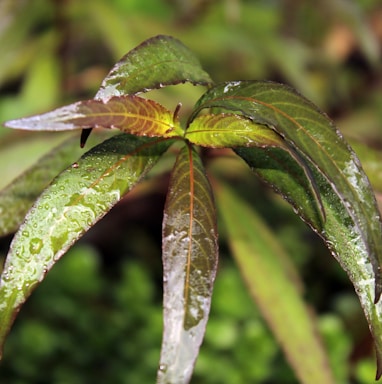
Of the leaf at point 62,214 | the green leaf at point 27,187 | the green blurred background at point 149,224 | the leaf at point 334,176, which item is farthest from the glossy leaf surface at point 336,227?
the green blurred background at point 149,224

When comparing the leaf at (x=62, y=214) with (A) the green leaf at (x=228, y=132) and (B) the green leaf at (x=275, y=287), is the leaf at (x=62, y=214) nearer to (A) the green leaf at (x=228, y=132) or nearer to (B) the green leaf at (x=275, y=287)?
(A) the green leaf at (x=228, y=132)

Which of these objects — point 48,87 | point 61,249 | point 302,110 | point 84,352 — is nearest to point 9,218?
point 61,249

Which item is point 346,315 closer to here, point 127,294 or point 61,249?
point 127,294

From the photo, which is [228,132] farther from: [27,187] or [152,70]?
[27,187]

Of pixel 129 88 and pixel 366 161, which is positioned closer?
pixel 129 88

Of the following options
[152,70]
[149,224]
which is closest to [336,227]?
[152,70]

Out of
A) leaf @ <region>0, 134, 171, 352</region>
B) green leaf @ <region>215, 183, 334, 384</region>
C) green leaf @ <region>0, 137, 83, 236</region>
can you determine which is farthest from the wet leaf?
green leaf @ <region>215, 183, 334, 384</region>
